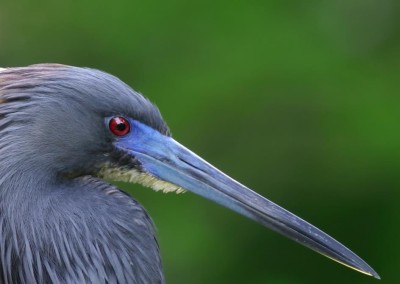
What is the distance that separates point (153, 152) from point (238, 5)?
3.31 meters

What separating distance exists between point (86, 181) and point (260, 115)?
10.1 feet

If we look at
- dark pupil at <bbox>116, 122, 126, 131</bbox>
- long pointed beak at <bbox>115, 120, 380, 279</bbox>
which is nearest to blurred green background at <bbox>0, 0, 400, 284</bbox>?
long pointed beak at <bbox>115, 120, 380, 279</bbox>

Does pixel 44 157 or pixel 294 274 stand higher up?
pixel 44 157

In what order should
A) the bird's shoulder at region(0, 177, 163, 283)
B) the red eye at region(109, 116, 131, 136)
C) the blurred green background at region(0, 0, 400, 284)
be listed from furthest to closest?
the blurred green background at region(0, 0, 400, 284) → the red eye at region(109, 116, 131, 136) → the bird's shoulder at region(0, 177, 163, 283)

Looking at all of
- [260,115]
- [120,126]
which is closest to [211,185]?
[120,126]

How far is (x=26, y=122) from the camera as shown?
294 centimetres

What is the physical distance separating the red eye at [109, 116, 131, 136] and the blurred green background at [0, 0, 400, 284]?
8.94ft

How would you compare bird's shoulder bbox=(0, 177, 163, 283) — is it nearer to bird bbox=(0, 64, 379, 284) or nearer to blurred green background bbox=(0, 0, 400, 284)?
bird bbox=(0, 64, 379, 284)

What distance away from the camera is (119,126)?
304 centimetres

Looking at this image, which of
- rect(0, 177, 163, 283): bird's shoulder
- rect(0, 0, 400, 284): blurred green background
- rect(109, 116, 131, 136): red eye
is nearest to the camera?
rect(0, 177, 163, 283): bird's shoulder

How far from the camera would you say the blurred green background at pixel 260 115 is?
19.4ft

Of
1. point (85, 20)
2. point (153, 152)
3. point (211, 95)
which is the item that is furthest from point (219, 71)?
point (153, 152)

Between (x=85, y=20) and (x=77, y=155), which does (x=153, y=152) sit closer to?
(x=77, y=155)

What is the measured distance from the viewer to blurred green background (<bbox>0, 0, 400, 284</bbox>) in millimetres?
5910
